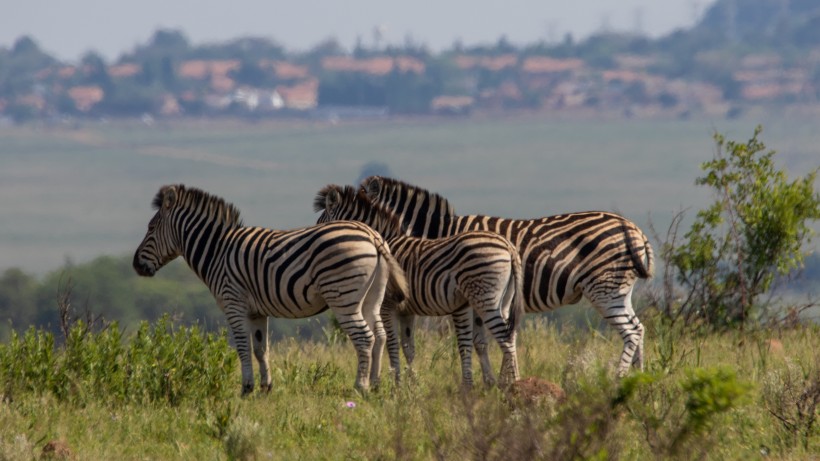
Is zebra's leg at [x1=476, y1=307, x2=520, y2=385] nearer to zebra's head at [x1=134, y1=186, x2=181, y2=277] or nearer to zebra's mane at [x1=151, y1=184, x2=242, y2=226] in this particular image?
zebra's mane at [x1=151, y1=184, x2=242, y2=226]

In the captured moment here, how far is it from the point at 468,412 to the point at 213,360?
144 inches

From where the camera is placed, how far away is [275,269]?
389 inches

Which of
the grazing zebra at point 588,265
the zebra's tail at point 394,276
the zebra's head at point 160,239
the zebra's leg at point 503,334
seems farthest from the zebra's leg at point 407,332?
the zebra's head at point 160,239

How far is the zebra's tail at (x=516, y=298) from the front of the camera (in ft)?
31.1

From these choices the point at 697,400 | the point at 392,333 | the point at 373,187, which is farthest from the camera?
the point at 373,187

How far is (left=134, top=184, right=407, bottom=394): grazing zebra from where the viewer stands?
9.61 m

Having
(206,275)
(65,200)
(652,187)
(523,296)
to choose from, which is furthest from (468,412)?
(65,200)

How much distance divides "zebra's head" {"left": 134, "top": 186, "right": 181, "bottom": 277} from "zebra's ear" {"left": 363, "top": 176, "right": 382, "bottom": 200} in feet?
5.40

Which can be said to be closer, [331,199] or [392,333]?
[392,333]

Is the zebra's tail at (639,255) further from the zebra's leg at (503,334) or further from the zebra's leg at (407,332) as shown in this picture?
the zebra's leg at (407,332)

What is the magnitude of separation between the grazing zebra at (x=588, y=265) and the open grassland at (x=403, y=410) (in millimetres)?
448

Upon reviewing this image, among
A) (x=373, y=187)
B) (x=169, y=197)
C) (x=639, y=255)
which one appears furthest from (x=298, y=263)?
(x=639, y=255)

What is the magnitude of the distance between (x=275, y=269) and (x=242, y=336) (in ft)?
2.24

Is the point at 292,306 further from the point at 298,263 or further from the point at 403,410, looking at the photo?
the point at 403,410
